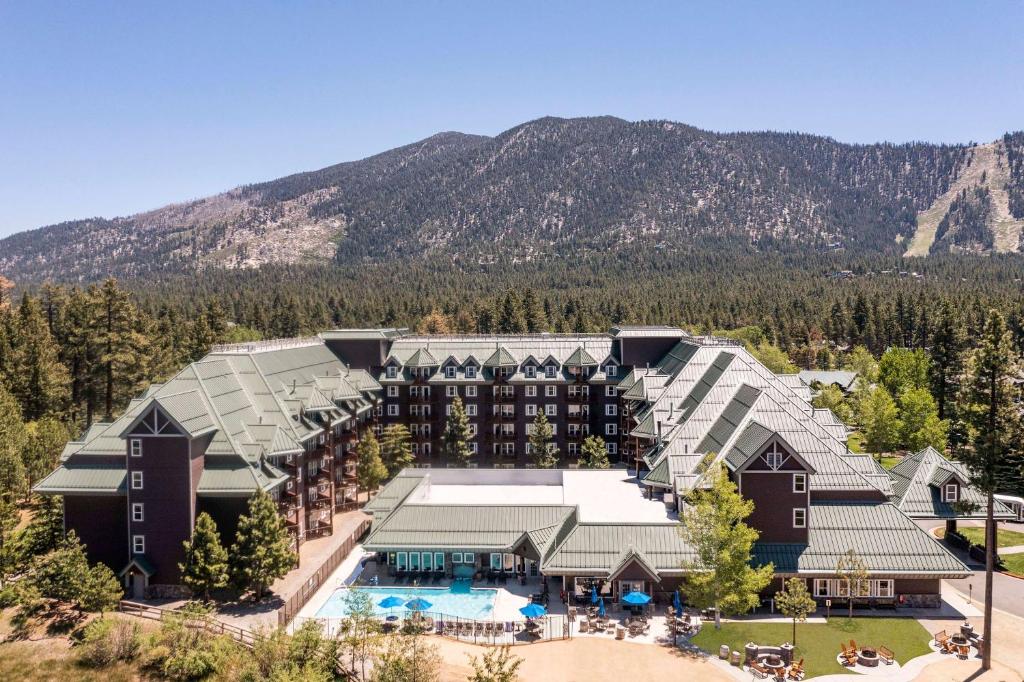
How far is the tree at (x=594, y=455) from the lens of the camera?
242ft

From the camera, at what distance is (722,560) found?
133ft

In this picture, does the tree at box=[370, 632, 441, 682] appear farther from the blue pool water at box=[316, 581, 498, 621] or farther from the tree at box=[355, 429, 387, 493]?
the tree at box=[355, 429, 387, 493]

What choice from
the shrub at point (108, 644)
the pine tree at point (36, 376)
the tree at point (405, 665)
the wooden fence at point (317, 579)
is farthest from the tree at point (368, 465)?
the tree at point (405, 665)

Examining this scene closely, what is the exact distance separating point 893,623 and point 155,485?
160 feet

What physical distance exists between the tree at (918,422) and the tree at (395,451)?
55531 mm

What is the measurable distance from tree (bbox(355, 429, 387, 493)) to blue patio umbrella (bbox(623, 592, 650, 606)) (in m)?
33.6

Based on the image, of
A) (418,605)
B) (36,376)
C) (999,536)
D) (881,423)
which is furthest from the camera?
(881,423)

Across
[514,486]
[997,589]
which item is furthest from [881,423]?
[514,486]

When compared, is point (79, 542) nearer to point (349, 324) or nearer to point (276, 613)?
point (276, 613)

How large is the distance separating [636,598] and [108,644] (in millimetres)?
31017

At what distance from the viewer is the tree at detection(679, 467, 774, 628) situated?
41.0 meters

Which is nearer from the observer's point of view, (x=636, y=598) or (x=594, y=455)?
(x=636, y=598)

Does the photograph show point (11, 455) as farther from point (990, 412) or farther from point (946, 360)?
point (946, 360)

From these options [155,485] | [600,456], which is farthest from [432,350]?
[155,485]
